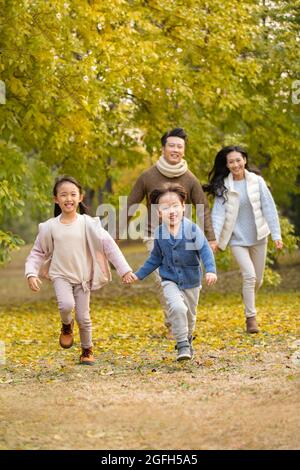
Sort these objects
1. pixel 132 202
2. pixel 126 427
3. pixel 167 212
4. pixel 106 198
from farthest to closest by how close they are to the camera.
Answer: pixel 106 198 → pixel 132 202 → pixel 167 212 → pixel 126 427

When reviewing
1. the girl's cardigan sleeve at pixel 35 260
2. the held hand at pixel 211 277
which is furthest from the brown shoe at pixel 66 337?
the held hand at pixel 211 277

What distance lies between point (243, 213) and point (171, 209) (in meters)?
2.51

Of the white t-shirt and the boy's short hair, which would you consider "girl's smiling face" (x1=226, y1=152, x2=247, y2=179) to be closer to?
the boy's short hair

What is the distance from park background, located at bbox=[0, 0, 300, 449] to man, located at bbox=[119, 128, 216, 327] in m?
1.36

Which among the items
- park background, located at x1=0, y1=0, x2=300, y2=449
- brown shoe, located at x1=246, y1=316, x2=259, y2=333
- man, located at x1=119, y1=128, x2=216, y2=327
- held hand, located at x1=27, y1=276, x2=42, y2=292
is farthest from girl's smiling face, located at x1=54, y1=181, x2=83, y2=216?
brown shoe, located at x1=246, y1=316, x2=259, y2=333

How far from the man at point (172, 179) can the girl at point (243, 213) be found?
36cm

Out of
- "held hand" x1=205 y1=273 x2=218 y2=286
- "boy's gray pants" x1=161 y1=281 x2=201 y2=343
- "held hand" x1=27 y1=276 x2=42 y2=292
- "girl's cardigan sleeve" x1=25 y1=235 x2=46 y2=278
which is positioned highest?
"girl's cardigan sleeve" x1=25 y1=235 x2=46 y2=278

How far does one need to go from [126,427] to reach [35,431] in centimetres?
61

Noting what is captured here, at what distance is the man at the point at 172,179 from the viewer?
418 inches

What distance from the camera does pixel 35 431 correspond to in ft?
21.2

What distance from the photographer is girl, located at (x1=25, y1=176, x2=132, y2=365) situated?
9.20m

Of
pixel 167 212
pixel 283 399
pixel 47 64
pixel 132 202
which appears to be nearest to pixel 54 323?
pixel 47 64

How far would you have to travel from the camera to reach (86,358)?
9.56 meters

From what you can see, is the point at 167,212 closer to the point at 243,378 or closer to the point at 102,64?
the point at 243,378
